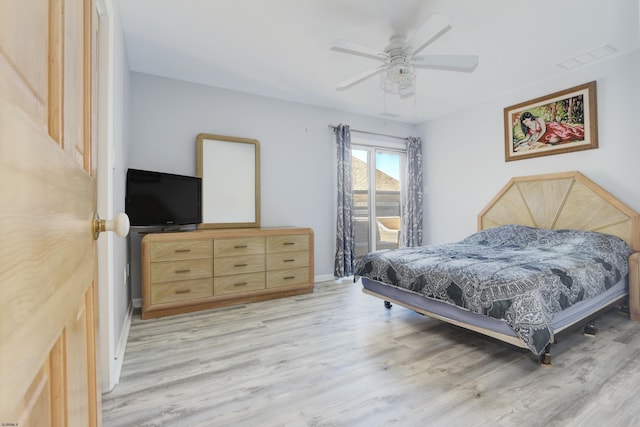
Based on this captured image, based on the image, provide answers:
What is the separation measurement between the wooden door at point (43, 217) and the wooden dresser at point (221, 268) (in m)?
2.49

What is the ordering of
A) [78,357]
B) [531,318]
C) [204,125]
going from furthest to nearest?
[204,125] < [531,318] < [78,357]

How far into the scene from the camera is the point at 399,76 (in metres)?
2.62

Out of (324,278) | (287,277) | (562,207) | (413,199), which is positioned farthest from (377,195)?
(562,207)

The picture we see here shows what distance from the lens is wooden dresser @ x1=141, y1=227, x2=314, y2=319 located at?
297cm

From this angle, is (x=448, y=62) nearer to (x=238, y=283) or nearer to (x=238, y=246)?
(x=238, y=246)

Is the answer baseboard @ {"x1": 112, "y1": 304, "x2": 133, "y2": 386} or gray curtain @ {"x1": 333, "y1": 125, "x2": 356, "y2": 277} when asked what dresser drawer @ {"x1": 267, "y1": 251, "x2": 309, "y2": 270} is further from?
baseboard @ {"x1": 112, "y1": 304, "x2": 133, "y2": 386}

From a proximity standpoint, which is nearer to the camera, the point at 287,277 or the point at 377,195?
the point at 287,277

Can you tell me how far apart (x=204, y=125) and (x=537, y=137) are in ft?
13.3

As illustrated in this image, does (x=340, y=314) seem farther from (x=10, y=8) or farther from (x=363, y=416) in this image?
(x=10, y=8)

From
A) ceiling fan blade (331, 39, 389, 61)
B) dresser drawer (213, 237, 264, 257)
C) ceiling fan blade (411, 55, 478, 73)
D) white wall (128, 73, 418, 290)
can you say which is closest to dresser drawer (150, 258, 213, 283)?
dresser drawer (213, 237, 264, 257)

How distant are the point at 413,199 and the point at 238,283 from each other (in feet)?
10.6

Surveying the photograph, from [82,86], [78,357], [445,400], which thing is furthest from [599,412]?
[82,86]

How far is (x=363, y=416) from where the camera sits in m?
1.59

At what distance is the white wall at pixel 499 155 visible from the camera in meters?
3.16
